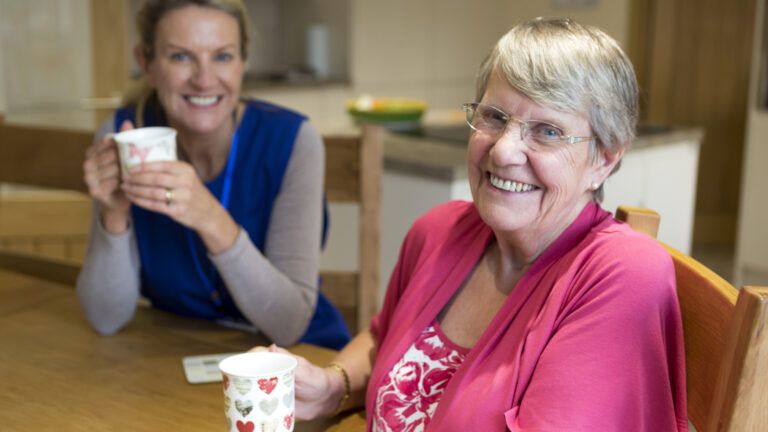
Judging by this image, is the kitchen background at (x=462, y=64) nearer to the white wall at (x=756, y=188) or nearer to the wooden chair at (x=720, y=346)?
the white wall at (x=756, y=188)

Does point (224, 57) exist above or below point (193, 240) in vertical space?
above

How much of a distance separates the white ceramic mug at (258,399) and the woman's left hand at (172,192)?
1.72 feet

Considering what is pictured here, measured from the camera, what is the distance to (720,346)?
0.93m

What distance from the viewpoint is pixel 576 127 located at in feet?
3.44

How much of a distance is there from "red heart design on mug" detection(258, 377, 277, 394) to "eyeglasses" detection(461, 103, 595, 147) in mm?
413

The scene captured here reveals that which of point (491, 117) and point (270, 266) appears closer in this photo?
point (491, 117)

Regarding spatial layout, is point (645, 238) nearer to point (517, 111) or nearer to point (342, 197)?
point (517, 111)

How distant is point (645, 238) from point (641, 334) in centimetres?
14

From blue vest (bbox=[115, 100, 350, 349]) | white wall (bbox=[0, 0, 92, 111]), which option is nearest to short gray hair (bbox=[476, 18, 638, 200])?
blue vest (bbox=[115, 100, 350, 349])

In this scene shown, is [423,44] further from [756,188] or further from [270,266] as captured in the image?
[270,266]

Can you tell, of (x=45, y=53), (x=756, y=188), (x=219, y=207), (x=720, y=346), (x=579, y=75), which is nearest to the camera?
(x=720, y=346)

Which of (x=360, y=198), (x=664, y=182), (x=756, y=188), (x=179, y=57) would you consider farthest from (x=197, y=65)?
(x=756, y=188)

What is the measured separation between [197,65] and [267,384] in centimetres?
87

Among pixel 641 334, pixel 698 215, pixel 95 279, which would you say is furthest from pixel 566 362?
pixel 698 215
